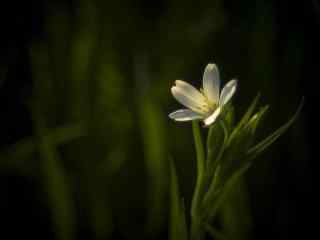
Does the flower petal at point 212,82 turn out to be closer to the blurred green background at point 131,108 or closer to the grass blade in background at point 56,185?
the blurred green background at point 131,108

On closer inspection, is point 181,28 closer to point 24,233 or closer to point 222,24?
point 222,24

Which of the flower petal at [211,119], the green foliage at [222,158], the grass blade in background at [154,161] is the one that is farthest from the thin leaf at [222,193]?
the grass blade in background at [154,161]

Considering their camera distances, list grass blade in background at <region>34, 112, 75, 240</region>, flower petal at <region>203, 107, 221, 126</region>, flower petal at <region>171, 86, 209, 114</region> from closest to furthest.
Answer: flower petal at <region>203, 107, 221, 126</region> → flower petal at <region>171, 86, 209, 114</region> → grass blade in background at <region>34, 112, 75, 240</region>

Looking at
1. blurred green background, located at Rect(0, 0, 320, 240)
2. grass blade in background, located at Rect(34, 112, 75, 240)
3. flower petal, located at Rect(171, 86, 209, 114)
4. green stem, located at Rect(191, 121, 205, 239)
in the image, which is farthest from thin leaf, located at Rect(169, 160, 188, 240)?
grass blade in background, located at Rect(34, 112, 75, 240)

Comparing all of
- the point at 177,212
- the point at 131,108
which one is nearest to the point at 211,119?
the point at 177,212

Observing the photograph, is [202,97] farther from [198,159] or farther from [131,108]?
[131,108]

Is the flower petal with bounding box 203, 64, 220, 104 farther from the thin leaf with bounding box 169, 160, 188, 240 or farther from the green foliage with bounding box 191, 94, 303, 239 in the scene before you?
the thin leaf with bounding box 169, 160, 188, 240
